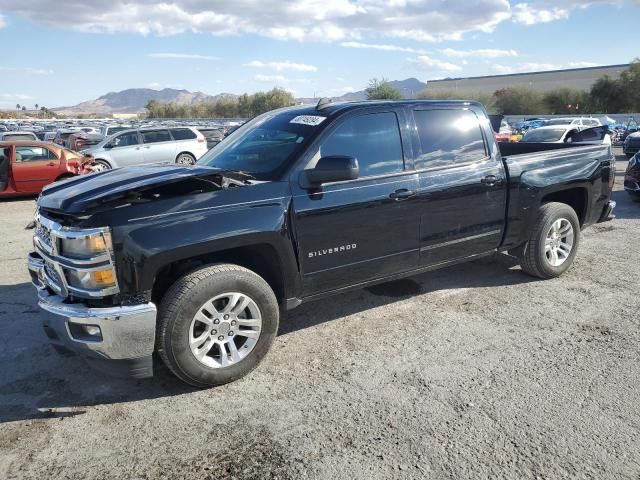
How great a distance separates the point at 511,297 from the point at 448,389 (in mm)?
2024

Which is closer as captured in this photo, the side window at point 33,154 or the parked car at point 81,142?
the side window at point 33,154

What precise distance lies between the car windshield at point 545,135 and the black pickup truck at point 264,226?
14.4 meters

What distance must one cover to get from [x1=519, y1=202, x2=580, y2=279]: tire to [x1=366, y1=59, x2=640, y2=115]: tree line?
1753 inches

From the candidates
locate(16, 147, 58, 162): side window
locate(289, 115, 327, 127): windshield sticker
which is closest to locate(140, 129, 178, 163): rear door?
locate(16, 147, 58, 162): side window

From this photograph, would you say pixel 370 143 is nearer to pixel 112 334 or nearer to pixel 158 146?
pixel 112 334

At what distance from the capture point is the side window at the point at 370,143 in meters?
3.93

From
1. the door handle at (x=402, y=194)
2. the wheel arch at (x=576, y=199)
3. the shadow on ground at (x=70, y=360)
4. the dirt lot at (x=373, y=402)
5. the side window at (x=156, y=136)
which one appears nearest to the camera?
the dirt lot at (x=373, y=402)

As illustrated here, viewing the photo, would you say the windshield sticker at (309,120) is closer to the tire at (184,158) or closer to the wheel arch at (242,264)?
the wheel arch at (242,264)

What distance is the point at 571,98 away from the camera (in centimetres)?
6359

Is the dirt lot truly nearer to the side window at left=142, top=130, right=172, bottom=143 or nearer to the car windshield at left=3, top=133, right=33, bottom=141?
the side window at left=142, top=130, right=172, bottom=143

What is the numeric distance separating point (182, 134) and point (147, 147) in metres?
1.42

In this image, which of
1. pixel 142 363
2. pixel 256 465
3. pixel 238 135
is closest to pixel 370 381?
pixel 256 465

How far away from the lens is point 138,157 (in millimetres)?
15844

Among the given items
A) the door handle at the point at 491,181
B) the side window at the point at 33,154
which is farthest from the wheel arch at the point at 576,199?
the side window at the point at 33,154
